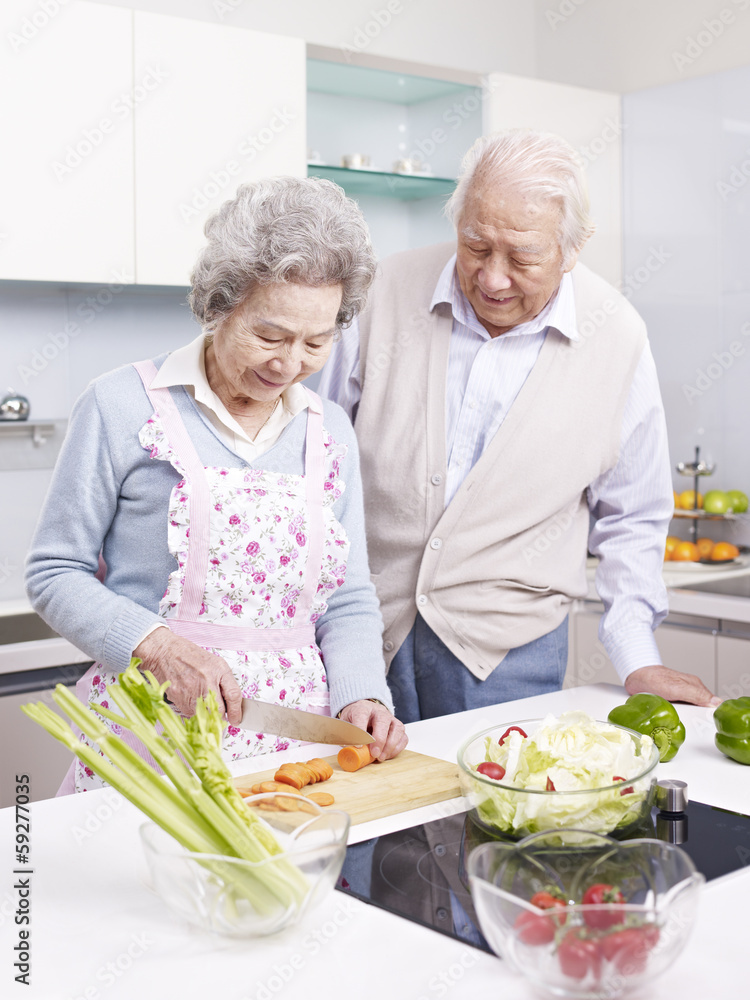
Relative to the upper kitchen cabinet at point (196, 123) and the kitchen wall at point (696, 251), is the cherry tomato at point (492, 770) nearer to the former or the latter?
the upper kitchen cabinet at point (196, 123)

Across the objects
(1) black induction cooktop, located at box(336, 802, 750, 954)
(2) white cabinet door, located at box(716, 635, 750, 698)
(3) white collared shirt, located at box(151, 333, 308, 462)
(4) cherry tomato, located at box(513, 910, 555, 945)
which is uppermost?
(3) white collared shirt, located at box(151, 333, 308, 462)

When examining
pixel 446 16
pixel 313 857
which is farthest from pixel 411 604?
pixel 446 16

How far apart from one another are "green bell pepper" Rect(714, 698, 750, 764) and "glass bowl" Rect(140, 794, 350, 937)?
23.6 inches

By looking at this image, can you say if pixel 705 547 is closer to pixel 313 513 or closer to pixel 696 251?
pixel 696 251

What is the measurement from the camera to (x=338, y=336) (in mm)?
1423

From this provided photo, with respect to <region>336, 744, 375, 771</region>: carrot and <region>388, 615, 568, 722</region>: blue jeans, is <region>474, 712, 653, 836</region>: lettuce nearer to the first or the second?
<region>336, 744, 375, 771</region>: carrot

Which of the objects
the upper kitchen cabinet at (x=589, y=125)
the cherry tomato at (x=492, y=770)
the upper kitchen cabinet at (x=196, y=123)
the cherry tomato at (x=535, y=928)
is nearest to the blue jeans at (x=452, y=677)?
the cherry tomato at (x=492, y=770)

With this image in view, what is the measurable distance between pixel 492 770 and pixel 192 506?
20.2 inches

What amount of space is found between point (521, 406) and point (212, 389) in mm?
515

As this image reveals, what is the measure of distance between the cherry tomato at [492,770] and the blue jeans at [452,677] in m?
0.63

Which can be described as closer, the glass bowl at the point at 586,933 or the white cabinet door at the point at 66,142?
the glass bowl at the point at 586,933

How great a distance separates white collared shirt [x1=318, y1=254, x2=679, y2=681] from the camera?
65.9 inches

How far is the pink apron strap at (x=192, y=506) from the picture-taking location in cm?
133

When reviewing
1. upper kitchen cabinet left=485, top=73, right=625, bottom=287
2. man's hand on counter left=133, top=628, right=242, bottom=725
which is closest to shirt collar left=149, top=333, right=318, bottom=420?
man's hand on counter left=133, top=628, right=242, bottom=725
